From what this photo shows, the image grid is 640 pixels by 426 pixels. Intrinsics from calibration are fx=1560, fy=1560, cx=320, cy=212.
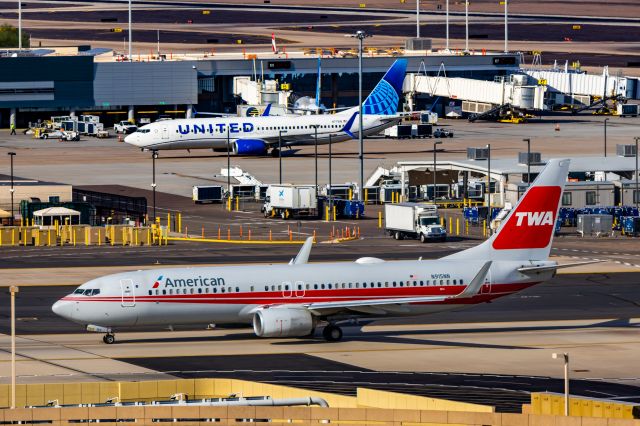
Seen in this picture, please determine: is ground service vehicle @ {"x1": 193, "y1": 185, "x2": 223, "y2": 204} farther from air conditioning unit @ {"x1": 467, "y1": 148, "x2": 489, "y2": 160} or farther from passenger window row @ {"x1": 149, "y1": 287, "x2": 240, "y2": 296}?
passenger window row @ {"x1": 149, "y1": 287, "x2": 240, "y2": 296}

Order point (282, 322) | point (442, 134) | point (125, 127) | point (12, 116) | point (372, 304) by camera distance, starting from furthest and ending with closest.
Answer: point (12, 116) → point (125, 127) → point (442, 134) → point (372, 304) → point (282, 322)

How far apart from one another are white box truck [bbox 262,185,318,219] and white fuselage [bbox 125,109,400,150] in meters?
36.8

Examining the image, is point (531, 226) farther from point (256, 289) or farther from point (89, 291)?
point (89, 291)

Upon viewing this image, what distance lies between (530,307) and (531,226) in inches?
389

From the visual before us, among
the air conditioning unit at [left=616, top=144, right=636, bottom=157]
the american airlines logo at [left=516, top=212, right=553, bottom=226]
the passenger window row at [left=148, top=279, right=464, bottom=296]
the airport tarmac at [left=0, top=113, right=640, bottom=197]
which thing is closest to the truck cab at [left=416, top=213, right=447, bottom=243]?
the airport tarmac at [left=0, top=113, right=640, bottom=197]

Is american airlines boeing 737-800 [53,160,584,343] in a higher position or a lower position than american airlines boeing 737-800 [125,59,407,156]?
lower

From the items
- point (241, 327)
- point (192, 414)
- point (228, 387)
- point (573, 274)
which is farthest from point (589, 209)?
point (192, 414)

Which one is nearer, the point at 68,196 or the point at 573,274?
the point at 573,274

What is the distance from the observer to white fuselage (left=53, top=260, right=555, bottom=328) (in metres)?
67.9

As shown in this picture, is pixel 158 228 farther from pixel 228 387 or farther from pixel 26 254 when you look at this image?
pixel 228 387

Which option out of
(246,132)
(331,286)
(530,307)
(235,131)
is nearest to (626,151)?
(246,132)

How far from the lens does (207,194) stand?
13238 cm

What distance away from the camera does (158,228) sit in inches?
4382

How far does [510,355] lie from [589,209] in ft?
175
